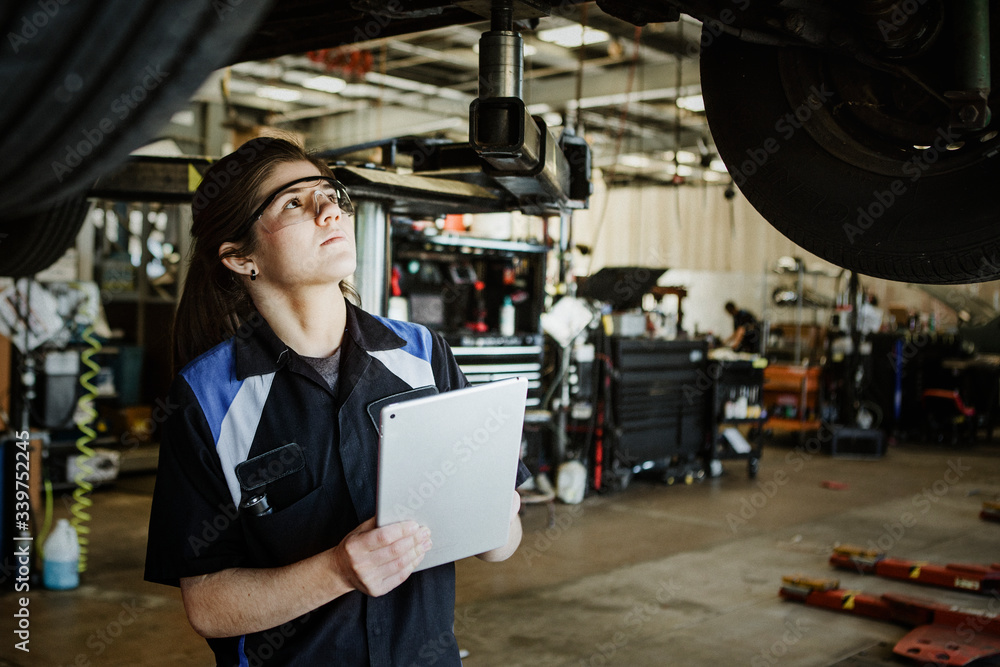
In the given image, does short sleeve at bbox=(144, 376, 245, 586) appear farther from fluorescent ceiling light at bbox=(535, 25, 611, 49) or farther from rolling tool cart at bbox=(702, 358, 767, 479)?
fluorescent ceiling light at bbox=(535, 25, 611, 49)

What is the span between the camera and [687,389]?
616 centimetres

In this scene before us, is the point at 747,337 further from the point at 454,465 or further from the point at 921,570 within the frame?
the point at 454,465

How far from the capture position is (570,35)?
27.7ft

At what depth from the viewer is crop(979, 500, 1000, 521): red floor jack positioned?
511 cm

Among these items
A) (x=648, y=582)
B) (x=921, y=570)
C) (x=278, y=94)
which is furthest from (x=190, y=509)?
(x=278, y=94)

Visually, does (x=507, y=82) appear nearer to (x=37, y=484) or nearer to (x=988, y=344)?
(x=37, y=484)

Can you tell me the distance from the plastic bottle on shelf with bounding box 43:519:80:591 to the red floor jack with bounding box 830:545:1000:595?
11.3 ft

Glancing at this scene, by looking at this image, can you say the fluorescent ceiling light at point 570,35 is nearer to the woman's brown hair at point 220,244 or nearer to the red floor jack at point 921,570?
the red floor jack at point 921,570

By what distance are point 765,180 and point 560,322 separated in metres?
3.62

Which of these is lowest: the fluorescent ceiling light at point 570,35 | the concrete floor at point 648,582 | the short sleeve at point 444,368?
the concrete floor at point 648,582

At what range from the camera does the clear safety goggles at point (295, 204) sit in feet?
3.95

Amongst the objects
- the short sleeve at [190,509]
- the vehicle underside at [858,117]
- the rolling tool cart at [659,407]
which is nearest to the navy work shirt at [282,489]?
the short sleeve at [190,509]

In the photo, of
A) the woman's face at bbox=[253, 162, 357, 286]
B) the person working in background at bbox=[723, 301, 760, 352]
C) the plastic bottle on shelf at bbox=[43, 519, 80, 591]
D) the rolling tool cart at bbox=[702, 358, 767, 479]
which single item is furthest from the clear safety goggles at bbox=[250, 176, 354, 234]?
the person working in background at bbox=[723, 301, 760, 352]

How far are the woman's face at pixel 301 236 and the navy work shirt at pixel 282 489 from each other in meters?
0.10
